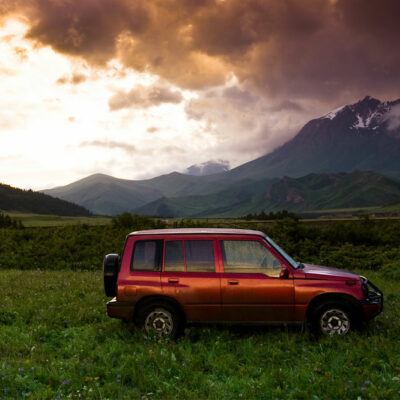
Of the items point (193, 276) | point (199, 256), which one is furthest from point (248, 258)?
point (193, 276)

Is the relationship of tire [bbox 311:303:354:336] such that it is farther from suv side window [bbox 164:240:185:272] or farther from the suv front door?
suv side window [bbox 164:240:185:272]

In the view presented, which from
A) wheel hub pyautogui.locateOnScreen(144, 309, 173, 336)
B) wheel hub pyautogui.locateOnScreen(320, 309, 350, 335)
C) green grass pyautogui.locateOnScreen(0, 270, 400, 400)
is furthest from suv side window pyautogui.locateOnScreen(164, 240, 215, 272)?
wheel hub pyautogui.locateOnScreen(320, 309, 350, 335)

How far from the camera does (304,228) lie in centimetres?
2312

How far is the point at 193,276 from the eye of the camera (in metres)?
8.33

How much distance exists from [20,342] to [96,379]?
2.92m

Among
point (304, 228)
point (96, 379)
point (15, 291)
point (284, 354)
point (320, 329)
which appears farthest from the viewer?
point (304, 228)

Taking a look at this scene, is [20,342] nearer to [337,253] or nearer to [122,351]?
[122,351]

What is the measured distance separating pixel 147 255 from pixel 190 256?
0.98 m

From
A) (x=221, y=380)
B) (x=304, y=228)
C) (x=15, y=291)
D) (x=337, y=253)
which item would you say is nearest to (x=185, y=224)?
(x=304, y=228)

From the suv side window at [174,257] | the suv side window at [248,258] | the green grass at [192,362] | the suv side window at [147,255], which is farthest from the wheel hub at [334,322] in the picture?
Answer: the suv side window at [147,255]

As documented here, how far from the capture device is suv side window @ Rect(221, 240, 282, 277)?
27.3ft

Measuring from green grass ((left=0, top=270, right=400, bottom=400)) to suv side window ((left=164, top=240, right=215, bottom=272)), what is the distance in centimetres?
139

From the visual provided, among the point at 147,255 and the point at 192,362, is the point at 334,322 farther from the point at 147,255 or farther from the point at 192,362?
the point at 147,255

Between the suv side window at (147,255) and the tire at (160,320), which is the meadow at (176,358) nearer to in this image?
the tire at (160,320)
